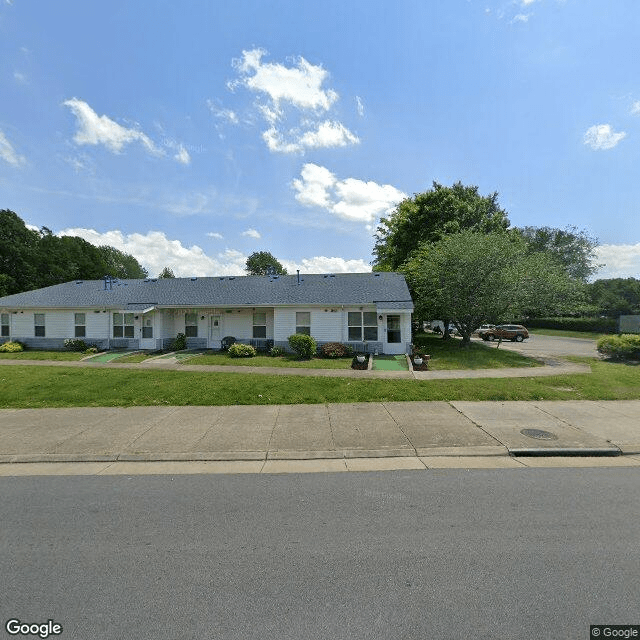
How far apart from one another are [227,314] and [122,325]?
248 inches

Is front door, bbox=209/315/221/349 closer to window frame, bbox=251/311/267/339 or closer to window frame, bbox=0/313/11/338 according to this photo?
window frame, bbox=251/311/267/339

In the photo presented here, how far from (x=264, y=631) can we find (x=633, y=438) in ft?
25.3

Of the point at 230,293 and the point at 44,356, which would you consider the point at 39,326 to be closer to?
the point at 44,356

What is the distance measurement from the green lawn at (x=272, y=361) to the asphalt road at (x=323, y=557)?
10.2 m

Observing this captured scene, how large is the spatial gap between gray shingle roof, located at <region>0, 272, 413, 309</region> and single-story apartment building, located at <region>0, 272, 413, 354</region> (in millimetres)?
60

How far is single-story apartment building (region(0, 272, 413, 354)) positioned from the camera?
18672 millimetres

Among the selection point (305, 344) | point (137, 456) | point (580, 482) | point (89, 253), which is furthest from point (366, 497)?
point (89, 253)

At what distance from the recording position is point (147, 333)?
2055cm

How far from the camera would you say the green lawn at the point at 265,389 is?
9.75 meters

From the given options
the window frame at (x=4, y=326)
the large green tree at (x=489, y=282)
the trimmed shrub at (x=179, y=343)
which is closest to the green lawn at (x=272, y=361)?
the trimmed shrub at (x=179, y=343)

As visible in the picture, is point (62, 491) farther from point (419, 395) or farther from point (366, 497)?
point (419, 395)

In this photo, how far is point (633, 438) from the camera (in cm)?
672

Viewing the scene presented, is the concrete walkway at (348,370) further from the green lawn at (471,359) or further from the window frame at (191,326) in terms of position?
the window frame at (191,326)

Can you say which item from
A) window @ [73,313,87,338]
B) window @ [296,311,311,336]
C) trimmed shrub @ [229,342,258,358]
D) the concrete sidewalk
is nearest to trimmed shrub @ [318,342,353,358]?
window @ [296,311,311,336]
